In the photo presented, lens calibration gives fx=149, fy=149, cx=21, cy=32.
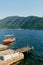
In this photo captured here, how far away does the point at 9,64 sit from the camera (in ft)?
151

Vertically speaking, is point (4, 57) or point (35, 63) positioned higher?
point (4, 57)

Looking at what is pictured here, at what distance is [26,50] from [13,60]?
13699mm

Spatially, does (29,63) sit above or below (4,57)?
below

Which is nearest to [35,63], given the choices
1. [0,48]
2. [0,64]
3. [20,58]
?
[20,58]

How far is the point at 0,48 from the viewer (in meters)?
71.6

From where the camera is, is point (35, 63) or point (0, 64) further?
point (35, 63)

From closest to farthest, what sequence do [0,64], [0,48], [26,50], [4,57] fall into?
1. [0,64]
2. [4,57]
3. [26,50]
4. [0,48]

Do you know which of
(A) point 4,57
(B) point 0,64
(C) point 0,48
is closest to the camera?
(B) point 0,64

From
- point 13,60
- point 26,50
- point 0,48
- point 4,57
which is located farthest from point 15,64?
point 0,48

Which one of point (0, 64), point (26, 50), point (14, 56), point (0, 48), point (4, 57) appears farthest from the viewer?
point (0, 48)

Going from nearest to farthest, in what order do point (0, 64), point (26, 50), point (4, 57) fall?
point (0, 64)
point (4, 57)
point (26, 50)

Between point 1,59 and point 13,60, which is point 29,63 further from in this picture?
point 1,59

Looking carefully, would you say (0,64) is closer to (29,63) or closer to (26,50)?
(29,63)

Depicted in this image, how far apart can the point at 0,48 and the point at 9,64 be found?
26435mm
